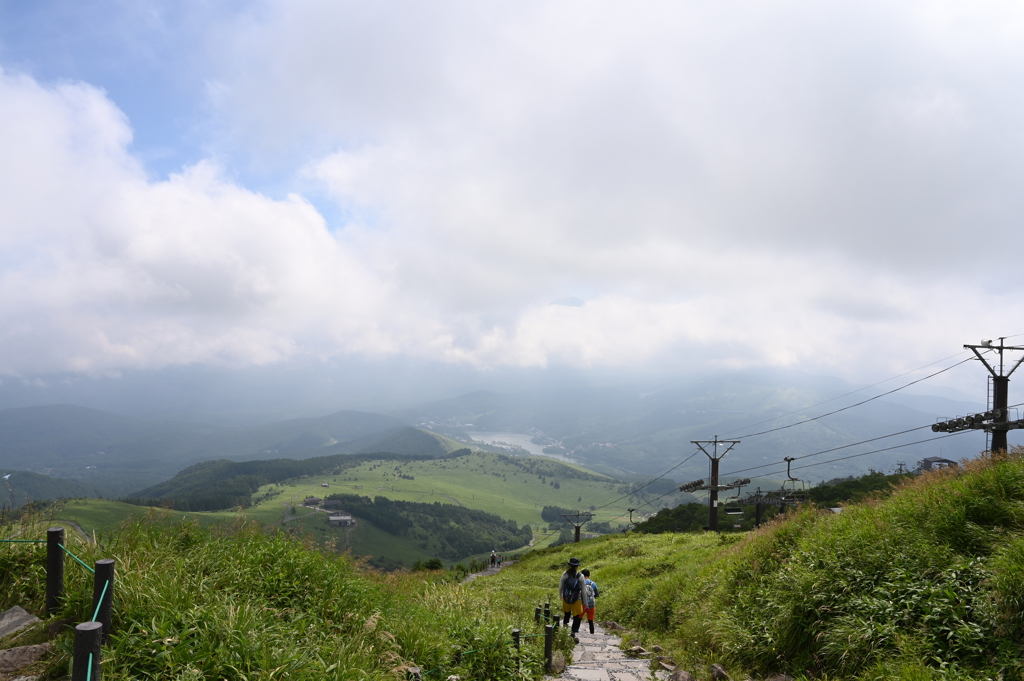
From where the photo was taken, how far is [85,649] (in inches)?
156

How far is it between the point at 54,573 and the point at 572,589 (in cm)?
1087

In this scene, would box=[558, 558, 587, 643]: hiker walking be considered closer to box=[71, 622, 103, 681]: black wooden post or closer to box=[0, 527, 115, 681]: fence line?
box=[0, 527, 115, 681]: fence line

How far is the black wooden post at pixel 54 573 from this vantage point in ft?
20.0

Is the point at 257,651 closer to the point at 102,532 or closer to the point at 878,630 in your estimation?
the point at 102,532

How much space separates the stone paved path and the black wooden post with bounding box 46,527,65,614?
7990 mm

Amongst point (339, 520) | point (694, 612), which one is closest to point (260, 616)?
point (694, 612)

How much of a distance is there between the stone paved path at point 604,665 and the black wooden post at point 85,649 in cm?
749

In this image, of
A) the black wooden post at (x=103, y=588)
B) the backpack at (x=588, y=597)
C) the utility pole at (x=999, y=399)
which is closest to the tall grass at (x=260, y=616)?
the black wooden post at (x=103, y=588)

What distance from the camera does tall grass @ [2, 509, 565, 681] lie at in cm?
538

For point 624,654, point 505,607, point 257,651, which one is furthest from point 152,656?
point 624,654

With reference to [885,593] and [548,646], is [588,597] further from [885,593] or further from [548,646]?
[885,593]

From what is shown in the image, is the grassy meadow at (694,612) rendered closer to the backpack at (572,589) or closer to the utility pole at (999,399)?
the backpack at (572,589)

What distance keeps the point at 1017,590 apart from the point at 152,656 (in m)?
10.9

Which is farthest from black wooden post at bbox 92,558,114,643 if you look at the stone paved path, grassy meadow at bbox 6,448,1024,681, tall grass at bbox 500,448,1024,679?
tall grass at bbox 500,448,1024,679
